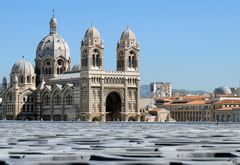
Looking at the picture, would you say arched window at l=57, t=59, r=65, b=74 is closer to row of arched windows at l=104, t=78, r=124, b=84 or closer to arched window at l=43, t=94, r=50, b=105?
arched window at l=43, t=94, r=50, b=105

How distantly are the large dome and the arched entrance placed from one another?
17312 mm

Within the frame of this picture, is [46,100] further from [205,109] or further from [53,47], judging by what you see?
[205,109]

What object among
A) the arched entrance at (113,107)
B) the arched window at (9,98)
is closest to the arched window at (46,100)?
the arched window at (9,98)

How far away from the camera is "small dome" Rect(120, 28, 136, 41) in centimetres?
14550

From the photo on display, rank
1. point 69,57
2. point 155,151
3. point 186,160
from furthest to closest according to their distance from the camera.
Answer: point 69,57 → point 155,151 → point 186,160

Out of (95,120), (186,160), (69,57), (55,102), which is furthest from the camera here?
(69,57)

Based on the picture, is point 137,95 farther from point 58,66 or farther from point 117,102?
point 58,66

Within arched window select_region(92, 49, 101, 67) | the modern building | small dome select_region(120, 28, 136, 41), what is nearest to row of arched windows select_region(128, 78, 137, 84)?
arched window select_region(92, 49, 101, 67)

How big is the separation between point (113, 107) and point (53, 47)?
20408mm

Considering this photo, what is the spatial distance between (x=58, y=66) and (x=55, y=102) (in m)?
12.0

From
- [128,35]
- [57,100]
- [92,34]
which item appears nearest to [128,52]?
[128,35]

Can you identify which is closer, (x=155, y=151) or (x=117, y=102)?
(x=155, y=151)

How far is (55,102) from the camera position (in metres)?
148

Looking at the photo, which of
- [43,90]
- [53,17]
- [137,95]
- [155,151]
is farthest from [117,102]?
[155,151]
